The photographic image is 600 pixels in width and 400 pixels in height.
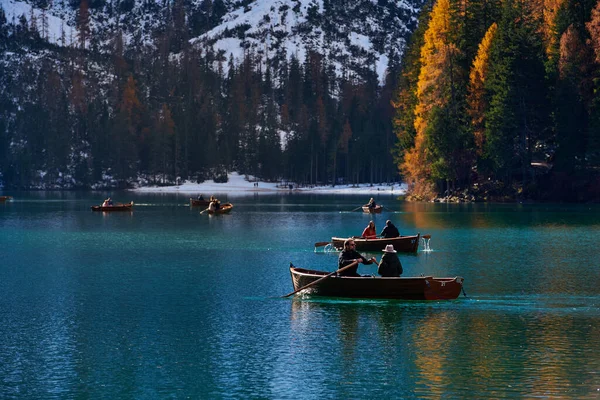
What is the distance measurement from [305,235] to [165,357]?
40.7 m

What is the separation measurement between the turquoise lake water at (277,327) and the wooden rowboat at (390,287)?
37cm

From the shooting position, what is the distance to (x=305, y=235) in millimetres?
64688

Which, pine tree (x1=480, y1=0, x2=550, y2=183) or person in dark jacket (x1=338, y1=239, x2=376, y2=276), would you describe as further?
pine tree (x1=480, y1=0, x2=550, y2=183)

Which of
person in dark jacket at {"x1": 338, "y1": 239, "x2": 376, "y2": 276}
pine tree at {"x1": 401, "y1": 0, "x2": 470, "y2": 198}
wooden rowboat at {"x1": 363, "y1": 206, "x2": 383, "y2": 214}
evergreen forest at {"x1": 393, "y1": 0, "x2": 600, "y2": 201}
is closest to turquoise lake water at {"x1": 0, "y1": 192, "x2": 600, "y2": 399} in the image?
person in dark jacket at {"x1": 338, "y1": 239, "x2": 376, "y2": 276}

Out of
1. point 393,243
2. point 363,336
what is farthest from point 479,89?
point 363,336

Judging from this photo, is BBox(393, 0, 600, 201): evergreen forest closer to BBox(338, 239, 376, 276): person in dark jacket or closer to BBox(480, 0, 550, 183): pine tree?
BBox(480, 0, 550, 183): pine tree

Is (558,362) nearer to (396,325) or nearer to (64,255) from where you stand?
(396,325)

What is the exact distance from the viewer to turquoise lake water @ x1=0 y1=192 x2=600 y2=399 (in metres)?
21.5

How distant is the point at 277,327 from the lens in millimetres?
28328

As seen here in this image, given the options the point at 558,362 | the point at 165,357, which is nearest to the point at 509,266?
the point at 558,362

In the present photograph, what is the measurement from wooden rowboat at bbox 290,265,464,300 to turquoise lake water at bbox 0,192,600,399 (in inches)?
14.5

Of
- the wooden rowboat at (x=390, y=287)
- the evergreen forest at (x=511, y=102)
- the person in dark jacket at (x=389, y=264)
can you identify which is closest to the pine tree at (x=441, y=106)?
the evergreen forest at (x=511, y=102)

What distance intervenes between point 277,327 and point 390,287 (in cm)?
576

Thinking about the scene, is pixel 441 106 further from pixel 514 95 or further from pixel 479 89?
pixel 514 95
